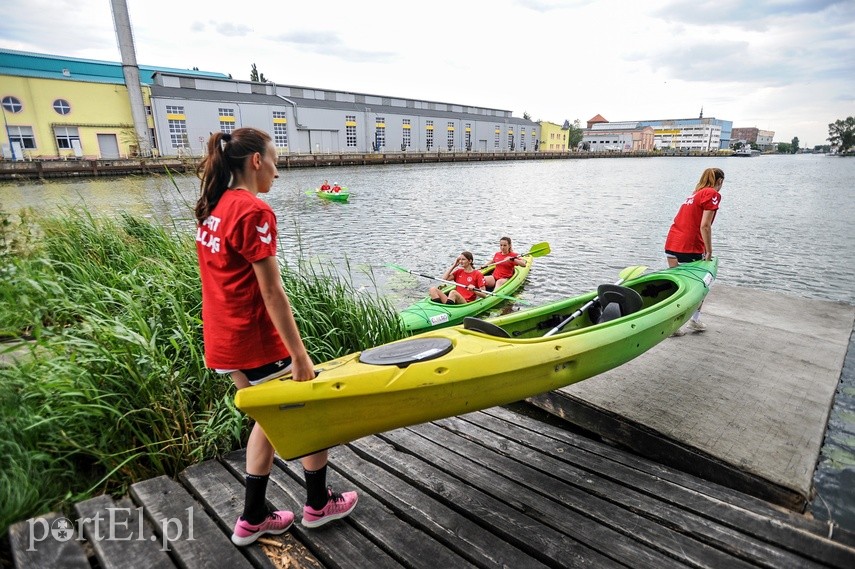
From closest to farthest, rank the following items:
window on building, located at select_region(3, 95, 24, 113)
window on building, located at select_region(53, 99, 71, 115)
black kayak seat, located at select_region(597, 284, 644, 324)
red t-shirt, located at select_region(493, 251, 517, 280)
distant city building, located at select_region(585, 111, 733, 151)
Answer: black kayak seat, located at select_region(597, 284, 644, 324) < red t-shirt, located at select_region(493, 251, 517, 280) < window on building, located at select_region(3, 95, 24, 113) < window on building, located at select_region(53, 99, 71, 115) < distant city building, located at select_region(585, 111, 733, 151)

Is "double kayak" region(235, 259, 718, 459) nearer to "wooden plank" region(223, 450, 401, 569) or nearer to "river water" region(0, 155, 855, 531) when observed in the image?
"wooden plank" region(223, 450, 401, 569)

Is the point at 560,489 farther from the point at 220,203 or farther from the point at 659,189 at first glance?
the point at 659,189

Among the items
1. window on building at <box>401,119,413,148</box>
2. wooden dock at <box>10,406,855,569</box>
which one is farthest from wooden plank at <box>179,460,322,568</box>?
window on building at <box>401,119,413,148</box>

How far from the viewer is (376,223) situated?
674 inches

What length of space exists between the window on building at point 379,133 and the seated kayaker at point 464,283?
1998 inches

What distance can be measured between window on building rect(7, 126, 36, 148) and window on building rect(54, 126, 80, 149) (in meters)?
1.60

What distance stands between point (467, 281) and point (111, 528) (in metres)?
5.94

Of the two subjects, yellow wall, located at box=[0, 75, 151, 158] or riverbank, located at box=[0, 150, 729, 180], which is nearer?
riverbank, located at box=[0, 150, 729, 180]

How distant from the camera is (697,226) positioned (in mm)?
5363

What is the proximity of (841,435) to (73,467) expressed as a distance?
607cm

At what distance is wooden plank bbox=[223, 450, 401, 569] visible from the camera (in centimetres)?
213

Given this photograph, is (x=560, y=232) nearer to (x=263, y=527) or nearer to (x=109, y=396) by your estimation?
(x=109, y=396)

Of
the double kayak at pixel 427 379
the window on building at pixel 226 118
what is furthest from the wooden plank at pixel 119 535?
the window on building at pixel 226 118

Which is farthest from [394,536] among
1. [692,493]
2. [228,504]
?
[692,493]
